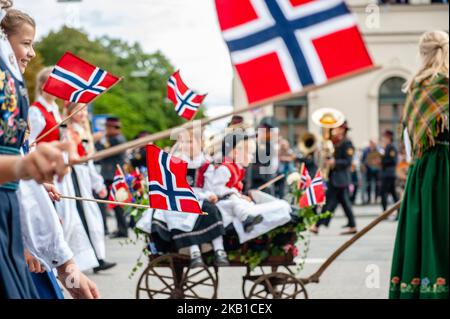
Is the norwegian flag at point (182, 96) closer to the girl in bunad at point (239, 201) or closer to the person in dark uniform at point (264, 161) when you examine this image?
the girl in bunad at point (239, 201)

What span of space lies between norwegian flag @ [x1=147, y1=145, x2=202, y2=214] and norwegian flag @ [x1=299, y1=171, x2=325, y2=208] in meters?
2.74

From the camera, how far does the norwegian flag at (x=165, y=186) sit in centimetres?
486

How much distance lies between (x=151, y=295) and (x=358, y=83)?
35683mm

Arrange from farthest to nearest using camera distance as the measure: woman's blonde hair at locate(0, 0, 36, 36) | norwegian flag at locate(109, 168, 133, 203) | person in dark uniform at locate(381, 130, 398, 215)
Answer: person in dark uniform at locate(381, 130, 398, 215)
norwegian flag at locate(109, 168, 133, 203)
woman's blonde hair at locate(0, 0, 36, 36)

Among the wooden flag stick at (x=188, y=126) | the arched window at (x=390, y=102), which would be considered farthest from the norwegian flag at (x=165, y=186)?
the arched window at (x=390, y=102)

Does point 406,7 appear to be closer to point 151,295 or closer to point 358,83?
point 358,83

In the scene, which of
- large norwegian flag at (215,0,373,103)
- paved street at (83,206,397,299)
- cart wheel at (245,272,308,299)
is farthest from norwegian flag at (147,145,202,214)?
paved street at (83,206,397,299)

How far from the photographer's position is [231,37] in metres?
3.22

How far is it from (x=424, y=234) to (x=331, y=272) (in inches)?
176

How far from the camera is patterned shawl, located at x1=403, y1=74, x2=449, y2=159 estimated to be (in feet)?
19.7

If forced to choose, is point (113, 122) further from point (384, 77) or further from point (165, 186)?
point (384, 77)

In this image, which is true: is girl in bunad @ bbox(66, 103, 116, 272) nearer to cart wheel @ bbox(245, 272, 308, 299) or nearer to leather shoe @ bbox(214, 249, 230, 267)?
leather shoe @ bbox(214, 249, 230, 267)

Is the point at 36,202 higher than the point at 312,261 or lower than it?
higher

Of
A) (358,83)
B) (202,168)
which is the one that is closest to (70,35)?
(358,83)
